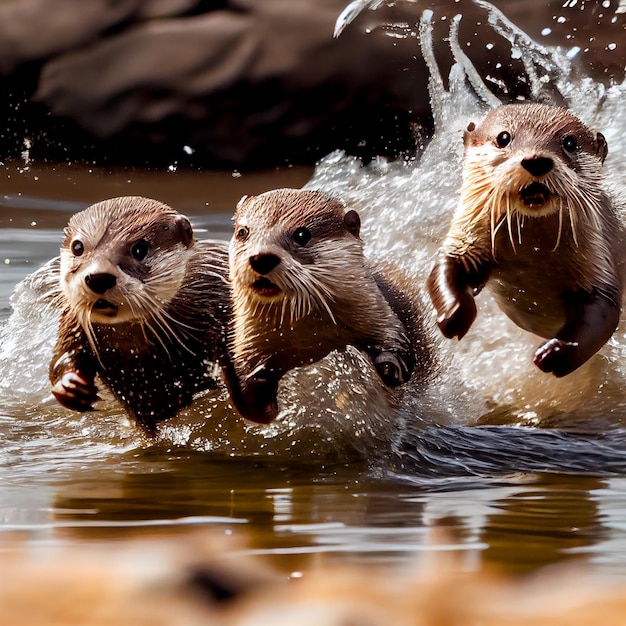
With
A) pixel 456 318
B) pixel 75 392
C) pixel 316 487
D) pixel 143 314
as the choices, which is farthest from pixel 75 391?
pixel 456 318

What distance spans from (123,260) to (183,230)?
202mm

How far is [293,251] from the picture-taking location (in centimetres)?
211

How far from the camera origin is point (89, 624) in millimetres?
1174

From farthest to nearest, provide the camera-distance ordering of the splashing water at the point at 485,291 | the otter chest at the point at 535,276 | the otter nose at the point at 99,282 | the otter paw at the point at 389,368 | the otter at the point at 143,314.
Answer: the splashing water at the point at 485,291
the otter chest at the point at 535,276
the otter paw at the point at 389,368
the otter at the point at 143,314
the otter nose at the point at 99,282

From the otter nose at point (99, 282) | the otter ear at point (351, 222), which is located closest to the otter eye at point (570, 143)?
the otter ear at point (351, 222)

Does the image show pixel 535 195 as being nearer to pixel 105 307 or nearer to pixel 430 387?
pixel 430 387

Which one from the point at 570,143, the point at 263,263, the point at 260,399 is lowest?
the point at 260,399

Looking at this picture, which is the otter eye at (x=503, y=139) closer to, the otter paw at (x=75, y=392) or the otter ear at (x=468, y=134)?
the otter ear at (x=468, y=134)

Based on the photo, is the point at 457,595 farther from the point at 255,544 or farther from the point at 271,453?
the point at 271,453

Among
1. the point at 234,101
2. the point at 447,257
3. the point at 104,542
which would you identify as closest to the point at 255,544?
the point at 104,542

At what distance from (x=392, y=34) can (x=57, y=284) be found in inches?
150

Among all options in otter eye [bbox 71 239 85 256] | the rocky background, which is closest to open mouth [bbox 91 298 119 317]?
otter eye [bbox 71 239 85 256]

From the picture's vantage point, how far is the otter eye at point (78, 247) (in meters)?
2.07

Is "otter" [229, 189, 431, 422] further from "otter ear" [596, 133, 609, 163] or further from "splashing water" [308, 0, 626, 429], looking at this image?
"otter ear" [596, 133, 609, 163]
